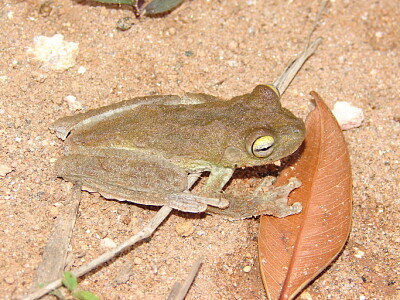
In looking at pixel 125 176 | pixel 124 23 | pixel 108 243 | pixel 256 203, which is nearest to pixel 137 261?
pixel 108 243

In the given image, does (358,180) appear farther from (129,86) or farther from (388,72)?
(129,86)

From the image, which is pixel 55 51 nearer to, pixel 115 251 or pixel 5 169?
pixel 5 169

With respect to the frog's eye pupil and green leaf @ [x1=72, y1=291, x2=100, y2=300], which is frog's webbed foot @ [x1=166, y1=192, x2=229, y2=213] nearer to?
the frog's eye pupil

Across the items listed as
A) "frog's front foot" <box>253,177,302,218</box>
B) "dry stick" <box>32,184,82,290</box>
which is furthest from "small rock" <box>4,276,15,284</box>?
"frog's front foot" <box>253,177,302,218</box>

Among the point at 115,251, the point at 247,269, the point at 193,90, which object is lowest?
the point at 247,269

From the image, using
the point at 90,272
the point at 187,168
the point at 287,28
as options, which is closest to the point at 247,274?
the point at 187,168

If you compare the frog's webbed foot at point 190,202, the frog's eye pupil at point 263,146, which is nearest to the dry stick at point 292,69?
the frog's eye pupil at point 263,146

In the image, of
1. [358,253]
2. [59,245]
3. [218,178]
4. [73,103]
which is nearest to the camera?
[59,245]
